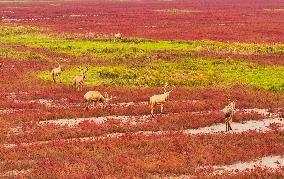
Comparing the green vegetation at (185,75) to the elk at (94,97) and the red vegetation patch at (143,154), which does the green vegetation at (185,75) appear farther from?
the red vegetation patch at (143,154)

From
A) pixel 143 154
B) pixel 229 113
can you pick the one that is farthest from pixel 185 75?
pixel 143 154

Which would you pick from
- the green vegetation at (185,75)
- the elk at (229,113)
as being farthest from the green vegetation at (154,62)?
the elk at (229,113)

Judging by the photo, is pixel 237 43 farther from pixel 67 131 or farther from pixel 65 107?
pixel 67 131

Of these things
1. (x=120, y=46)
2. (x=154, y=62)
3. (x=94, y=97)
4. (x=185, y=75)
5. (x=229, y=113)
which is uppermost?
(x=229, y=113)

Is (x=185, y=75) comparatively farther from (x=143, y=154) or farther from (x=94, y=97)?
(x=143, y=154)

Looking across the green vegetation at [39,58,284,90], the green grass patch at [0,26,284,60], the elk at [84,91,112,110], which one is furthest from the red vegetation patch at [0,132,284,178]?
the green grass patch at [0,26,284,60]

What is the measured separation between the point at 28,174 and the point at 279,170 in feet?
27.2

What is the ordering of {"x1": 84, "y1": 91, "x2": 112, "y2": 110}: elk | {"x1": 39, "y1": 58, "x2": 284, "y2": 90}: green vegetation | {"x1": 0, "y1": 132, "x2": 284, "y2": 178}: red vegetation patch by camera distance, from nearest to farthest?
{"x1": 0, "y1": 132, "x2": 284, "y2": 178}: red vegetation patch, {"x1": 84, "y1": 91, "x2": 112, "y2": 110}: elk, {"x1": 39, "y1": 58, "x2": 284, "y2": 90}: green vegetation

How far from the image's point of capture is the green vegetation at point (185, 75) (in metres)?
31.9

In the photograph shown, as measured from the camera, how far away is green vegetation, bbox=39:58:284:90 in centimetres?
3191

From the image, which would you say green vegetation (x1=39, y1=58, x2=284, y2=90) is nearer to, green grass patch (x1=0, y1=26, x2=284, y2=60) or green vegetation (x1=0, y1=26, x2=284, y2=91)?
green vegetation (x1=0, y1=26, x2=284, y2=91)

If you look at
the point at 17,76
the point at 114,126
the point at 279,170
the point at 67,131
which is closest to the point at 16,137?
the point at 67,131

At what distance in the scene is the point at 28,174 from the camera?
51.3ft

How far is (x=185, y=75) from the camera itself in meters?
33.5
